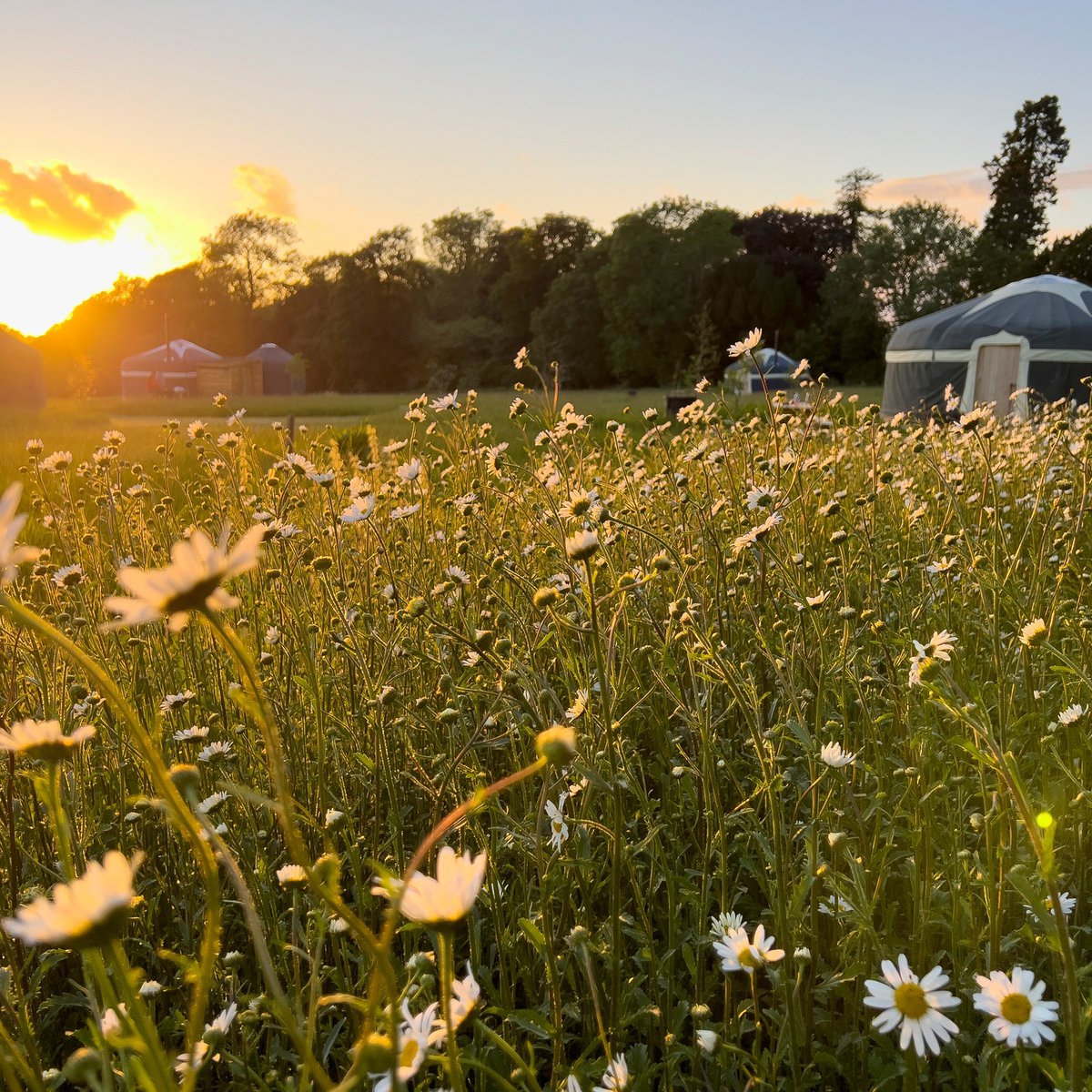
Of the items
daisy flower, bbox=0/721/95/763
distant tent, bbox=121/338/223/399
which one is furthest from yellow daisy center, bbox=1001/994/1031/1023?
distant tent, bbox=121/338/223/399

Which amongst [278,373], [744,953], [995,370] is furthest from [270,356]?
[744,953]

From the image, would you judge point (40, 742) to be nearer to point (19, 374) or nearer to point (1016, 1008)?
point (1016, 1008)

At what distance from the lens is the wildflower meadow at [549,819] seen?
713mm

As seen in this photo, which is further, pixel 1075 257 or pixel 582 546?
pixel 1075 257

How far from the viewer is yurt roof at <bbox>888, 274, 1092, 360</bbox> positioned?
47.3ft

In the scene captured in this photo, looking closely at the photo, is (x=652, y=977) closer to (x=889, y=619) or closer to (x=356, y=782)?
(x=356, y=782)

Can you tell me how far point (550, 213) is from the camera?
5016 cm

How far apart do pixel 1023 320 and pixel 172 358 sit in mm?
36699

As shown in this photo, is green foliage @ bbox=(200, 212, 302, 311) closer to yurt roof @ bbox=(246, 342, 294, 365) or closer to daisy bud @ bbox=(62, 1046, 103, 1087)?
yurt roof @ bbox=(246, 342, 294, 365)

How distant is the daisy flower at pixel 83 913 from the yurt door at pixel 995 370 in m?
15.9

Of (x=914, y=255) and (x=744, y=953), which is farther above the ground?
(x=914, y=255)

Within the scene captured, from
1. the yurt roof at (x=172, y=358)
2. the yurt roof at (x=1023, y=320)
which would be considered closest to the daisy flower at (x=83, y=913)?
the yurt roof at (x=1023, y=320)

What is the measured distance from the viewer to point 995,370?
14.9 metres

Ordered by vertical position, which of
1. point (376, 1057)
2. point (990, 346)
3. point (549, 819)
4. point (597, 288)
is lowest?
point (549, 819)
